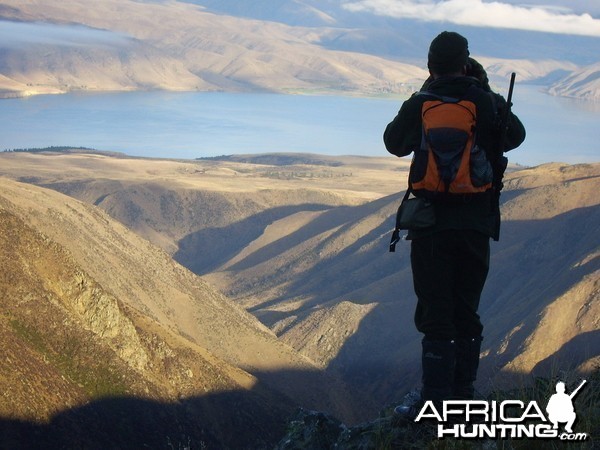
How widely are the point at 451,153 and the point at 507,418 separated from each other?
1.67 meters

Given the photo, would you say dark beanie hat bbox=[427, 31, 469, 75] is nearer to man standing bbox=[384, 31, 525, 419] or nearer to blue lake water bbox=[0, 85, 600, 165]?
man standing bbox=[384, 31, 525, 419]

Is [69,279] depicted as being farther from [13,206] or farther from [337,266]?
[337,266]

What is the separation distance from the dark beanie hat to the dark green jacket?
3.1 inches

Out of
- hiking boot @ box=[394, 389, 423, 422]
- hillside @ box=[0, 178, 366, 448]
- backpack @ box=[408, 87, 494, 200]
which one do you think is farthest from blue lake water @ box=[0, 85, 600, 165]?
backpack @ box=[408, 87, 494, 200]

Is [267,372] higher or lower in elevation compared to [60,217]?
lower

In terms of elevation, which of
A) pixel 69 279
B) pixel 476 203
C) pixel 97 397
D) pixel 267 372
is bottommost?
pixel 267 372

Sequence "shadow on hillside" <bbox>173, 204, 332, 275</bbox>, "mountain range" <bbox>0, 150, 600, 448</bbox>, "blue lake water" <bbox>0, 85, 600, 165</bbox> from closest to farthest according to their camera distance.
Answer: "mountain range" <bbox>0, 150, 600, 448</bbox> < "shadow on hillside" <bbox>173, 204, 332, 275</bbox> < "blue lake water" <bbox>0, 85, 600, 165</bbox>

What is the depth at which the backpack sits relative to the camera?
5406 millimetres

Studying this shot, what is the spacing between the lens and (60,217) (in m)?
34.3

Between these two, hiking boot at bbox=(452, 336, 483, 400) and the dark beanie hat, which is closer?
the dark beanie hat

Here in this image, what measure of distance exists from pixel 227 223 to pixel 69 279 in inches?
2035

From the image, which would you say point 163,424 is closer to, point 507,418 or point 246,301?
point 507,418

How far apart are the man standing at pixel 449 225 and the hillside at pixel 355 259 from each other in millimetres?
2405

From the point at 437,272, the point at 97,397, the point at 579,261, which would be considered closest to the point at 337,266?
the point at 579,261
